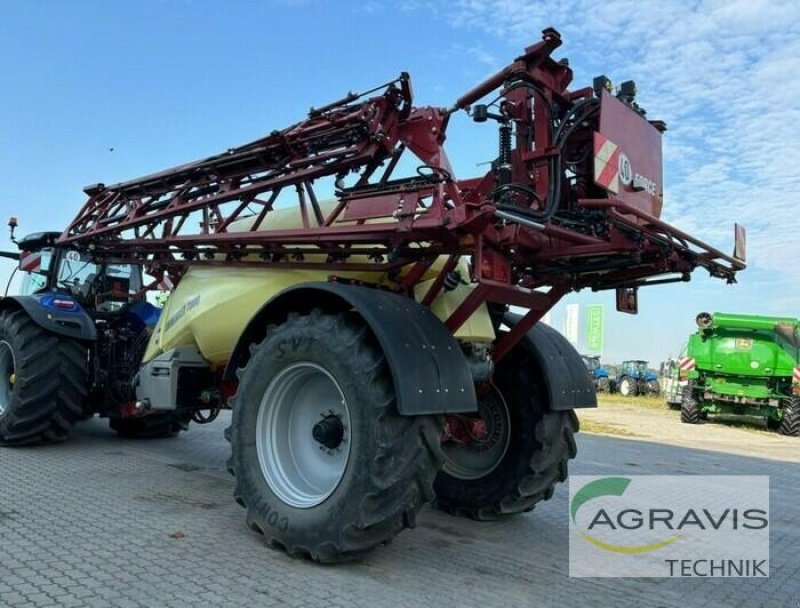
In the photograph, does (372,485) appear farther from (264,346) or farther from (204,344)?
(204,344)

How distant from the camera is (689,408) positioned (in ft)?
58.0

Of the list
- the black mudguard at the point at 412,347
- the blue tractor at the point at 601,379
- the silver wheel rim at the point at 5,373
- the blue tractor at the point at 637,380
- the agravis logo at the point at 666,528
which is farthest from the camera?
the blue tractor at the point at 601,379

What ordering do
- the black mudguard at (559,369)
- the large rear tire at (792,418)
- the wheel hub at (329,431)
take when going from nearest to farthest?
1. the wheel hub at (329,431)
2. the black mudguard at (559,369)
3. the large rear tire at (792,418)

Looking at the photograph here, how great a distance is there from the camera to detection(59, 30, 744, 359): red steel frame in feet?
14.1

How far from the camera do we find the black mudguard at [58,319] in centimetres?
714

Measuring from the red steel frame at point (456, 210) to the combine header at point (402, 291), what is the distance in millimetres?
16

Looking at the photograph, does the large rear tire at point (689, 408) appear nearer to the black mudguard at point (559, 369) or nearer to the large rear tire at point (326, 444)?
the black mudguard at point (559, 369)

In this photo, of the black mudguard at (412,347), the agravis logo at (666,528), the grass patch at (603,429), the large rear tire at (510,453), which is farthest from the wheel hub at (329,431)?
the grass patch at (603,429)

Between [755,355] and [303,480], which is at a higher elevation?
[755,355]

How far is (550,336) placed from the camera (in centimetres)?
571

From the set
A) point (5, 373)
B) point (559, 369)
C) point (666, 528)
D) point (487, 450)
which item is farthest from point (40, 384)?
point (666, 528)

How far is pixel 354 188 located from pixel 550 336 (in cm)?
207

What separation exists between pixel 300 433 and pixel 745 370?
15.4 meters

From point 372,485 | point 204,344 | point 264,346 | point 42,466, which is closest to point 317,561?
point 372,485
